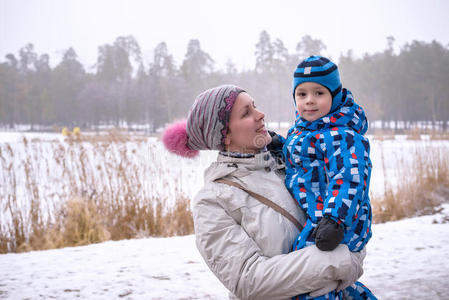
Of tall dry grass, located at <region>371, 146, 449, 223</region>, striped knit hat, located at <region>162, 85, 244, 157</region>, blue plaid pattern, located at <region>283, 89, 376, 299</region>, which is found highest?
striped knit hat, located at <region>162, 85, 244, 157</region>

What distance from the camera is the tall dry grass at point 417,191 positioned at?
5.16 meters

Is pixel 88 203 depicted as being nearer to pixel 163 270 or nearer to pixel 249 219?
pixel 163 270

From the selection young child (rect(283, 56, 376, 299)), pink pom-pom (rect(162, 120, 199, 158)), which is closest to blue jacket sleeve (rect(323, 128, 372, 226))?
young child (rect(283, 56, 376, 299))

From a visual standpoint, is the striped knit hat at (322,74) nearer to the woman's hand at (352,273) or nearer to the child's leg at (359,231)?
the child's leg at (359,231)

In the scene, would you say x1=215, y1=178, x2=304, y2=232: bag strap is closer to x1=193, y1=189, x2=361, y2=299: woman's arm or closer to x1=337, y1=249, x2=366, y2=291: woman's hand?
x1=193, y1=189, x2=361, y2=299: woman's arm

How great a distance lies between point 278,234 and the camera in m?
1.07

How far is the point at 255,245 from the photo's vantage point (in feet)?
3.49

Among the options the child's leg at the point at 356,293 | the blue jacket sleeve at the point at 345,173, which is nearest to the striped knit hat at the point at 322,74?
the blue jacket sleeve at the point at 345,173

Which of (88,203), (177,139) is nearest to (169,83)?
(88,203)

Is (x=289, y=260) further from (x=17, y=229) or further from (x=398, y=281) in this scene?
(x=17, y=229)

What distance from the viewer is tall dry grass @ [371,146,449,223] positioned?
5160 millimetres

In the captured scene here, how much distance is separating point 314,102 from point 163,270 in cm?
200

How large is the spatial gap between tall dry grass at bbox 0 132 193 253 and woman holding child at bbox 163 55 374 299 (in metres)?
3.29

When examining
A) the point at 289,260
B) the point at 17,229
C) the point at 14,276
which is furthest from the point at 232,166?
the point at 17,229
